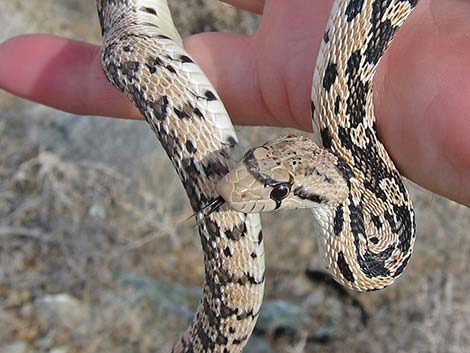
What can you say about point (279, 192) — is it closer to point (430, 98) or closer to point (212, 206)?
point (212, 206)

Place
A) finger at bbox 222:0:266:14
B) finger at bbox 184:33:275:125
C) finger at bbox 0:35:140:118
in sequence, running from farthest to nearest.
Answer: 1. finger at bbox 222:0:266:14
2. finger at bbox 0:35:140:118
3. finger at bbox 184:33:275:125

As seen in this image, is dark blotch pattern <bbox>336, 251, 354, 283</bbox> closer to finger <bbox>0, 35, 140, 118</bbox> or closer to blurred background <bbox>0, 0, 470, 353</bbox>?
finger <bbox>0, 35, 140, 118</bbox>

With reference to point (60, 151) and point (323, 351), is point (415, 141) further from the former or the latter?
point (60, 151)

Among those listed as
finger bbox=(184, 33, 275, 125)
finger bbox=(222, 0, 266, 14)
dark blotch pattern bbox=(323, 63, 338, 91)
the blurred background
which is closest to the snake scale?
dark blotch pattern bbox=(323, 63, 338, 91)

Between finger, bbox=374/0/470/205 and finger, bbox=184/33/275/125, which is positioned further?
finger, bbox=184/33/275/125

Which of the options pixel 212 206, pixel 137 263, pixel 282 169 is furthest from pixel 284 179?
pixel 137 263

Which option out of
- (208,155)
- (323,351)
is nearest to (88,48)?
(208,155)

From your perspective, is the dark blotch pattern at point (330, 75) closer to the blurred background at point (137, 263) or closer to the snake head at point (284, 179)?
the snake head at point (284, 179)
